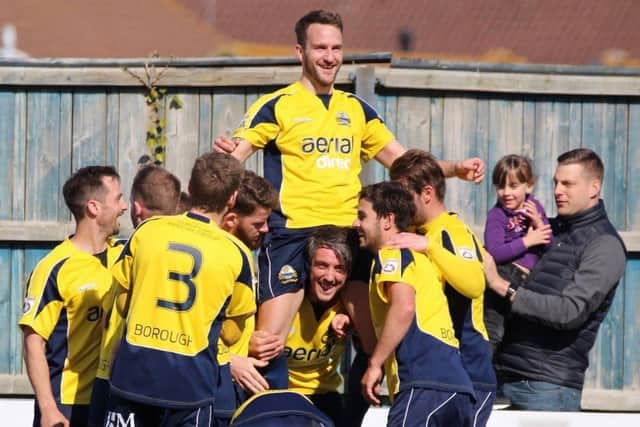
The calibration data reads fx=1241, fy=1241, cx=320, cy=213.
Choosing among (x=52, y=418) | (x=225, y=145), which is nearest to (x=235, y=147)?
(x=225, y=145)

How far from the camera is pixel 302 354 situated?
21.2 ft

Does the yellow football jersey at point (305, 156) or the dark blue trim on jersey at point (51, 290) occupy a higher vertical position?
the yellow football jersey at point (305, 156)

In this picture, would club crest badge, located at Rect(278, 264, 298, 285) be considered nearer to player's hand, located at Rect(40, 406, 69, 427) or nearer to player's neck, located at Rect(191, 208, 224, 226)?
player's neck, located at Rect(191, 208, 224, 226)

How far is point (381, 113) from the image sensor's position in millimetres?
8859

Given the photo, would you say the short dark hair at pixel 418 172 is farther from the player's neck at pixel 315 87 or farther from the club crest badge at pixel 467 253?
the player's neck at pixel 315 87

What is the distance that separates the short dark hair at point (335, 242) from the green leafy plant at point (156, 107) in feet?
9.59

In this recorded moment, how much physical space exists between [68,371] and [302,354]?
1252mm

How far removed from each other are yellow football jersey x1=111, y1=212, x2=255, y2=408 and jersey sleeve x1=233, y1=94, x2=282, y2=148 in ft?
4.30

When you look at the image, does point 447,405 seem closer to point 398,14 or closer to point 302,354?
point 302,354

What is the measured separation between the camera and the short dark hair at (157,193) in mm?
6188

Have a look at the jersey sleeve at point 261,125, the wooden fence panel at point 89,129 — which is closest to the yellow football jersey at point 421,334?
the jersey sleeve at point 261,125

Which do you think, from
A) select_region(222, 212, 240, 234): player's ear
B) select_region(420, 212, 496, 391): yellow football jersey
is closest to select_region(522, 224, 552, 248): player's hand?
select_region(420, 212, 496, 391): yellow football jersey

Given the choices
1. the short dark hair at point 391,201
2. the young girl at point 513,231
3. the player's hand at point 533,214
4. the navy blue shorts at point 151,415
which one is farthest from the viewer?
the player's hand at point 533,214

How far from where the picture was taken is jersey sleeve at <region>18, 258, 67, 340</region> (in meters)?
5.73
